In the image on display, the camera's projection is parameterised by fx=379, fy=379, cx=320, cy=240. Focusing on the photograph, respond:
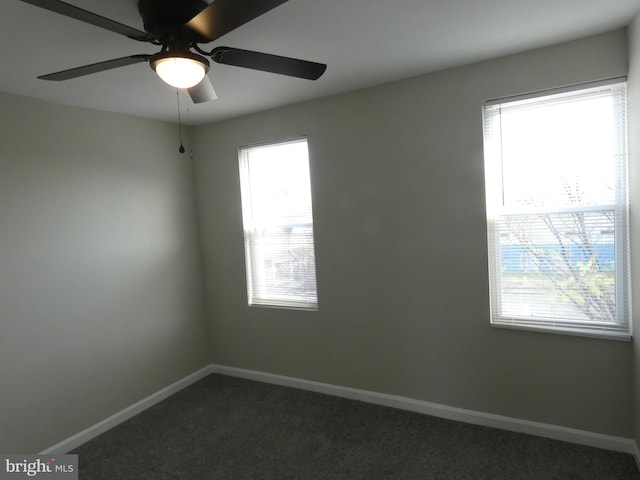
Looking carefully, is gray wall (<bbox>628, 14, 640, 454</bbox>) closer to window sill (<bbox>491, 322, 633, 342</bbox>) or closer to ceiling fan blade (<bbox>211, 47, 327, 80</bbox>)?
window sill (<bbox>491, 322, 633, 342</bbox>)

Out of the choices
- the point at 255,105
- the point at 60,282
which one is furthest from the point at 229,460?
the point at 255,105

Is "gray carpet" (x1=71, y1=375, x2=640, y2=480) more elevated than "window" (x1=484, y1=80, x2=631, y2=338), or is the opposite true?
"window" (x1=484, y1=80, x2=631, y2=338)

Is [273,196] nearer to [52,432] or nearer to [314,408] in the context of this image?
[314,408]

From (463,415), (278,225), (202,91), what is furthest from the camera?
(278,225)

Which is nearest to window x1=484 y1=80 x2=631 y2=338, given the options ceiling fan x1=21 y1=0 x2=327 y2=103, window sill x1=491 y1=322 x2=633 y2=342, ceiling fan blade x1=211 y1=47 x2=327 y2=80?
window sill x1=491 y1=322 x2=633 y2=342

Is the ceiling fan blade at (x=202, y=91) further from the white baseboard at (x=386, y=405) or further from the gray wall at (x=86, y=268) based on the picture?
the white baseboard at (x=386, y=405)

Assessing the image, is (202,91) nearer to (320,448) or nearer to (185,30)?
(185,30)

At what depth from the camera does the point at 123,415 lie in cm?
306

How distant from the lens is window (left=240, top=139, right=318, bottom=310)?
10.9 feet

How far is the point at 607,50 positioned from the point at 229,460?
3412 millimetres

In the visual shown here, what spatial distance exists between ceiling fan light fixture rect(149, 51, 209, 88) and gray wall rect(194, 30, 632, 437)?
166 centimetres

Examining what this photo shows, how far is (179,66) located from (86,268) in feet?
6.75

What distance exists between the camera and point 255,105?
10.5 feet

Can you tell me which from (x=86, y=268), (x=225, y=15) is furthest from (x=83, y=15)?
(x=86, y=268)
